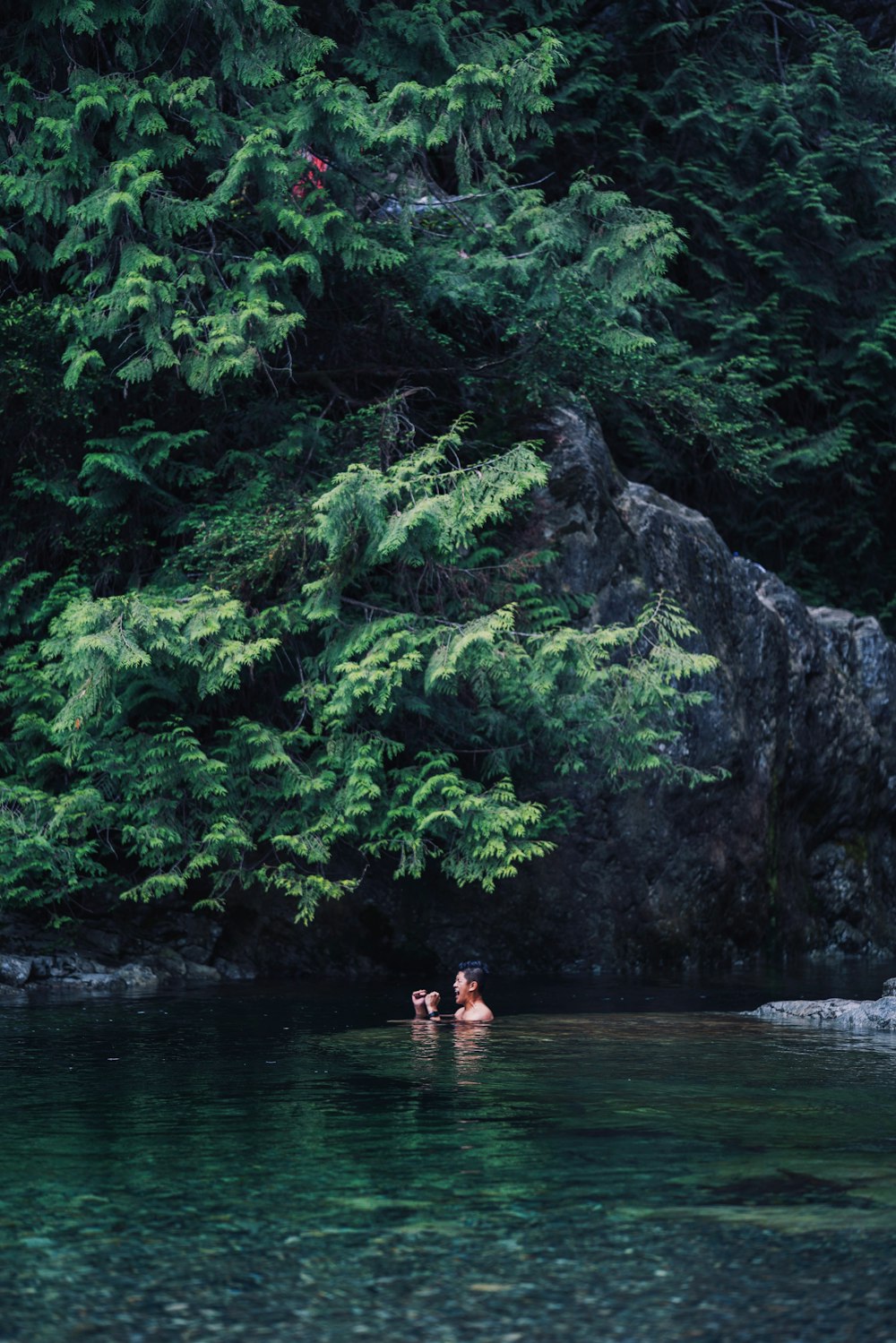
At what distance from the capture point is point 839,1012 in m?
12.9

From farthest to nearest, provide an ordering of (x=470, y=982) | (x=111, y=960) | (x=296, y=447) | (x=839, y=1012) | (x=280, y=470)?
(x=280, y=470)
(x=296, y=447)
(x=111, y=960)
(x=839, y=1012)
(x=470, y=982)

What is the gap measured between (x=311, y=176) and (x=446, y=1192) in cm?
1344

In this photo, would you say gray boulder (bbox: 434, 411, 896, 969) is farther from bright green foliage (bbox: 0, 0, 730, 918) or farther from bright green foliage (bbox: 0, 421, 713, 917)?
bright green foliage (bbox: 0, 421, 713, 917)

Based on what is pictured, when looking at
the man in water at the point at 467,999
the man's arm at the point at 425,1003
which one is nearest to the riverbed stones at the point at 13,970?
the man's arm at the point at 425,1003

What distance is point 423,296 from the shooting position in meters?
18.4

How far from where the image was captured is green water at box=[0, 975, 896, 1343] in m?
4.73

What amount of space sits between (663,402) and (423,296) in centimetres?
434

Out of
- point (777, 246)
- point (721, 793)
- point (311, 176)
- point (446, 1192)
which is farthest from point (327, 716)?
point (777, 246)

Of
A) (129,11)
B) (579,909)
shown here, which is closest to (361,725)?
(579,909)

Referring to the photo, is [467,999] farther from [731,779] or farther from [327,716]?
[731,779]

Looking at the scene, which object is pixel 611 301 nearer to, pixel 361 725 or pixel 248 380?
pixel 248 380

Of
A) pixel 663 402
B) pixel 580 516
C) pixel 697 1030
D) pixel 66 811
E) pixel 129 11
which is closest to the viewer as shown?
pixel 697 1030

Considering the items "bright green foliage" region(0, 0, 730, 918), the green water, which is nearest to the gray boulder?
"bright green foliage" region(0, 0, 730, 918)

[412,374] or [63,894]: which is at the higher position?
[412,374]
